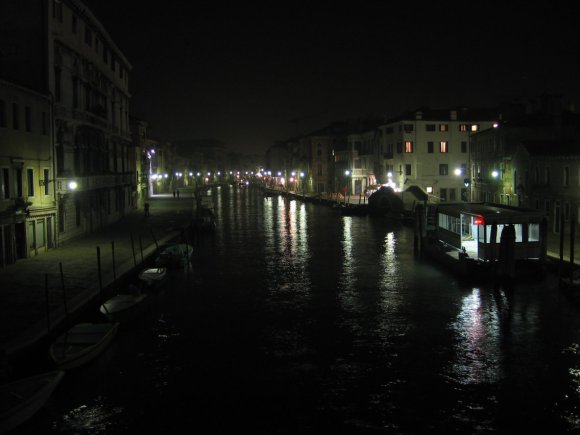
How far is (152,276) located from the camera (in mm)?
27703

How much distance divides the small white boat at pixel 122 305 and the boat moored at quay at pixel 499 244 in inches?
624

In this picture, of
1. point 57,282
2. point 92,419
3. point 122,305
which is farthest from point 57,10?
point 92,419

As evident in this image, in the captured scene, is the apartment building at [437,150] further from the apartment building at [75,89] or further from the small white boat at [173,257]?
the small white boat at [173,257]

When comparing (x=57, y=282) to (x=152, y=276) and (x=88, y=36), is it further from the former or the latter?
(x=88, y=36)

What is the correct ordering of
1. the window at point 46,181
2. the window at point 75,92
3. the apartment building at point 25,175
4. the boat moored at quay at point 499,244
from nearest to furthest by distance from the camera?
the apartment building at point 25,175, the boat moored at quay at point 499,244, the window at point 46,181, the window at point 75,92

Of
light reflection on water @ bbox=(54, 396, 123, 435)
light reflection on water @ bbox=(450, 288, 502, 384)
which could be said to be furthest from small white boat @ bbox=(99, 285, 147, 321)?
light reflection on water @ bbox=(450, 288, 502, 384)

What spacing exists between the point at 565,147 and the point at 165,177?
92.8 metres

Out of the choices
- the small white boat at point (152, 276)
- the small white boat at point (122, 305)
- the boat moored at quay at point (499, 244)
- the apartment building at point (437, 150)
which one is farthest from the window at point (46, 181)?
the apartment building at point (437, 150)

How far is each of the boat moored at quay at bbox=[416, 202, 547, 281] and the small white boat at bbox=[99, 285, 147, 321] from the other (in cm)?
1586

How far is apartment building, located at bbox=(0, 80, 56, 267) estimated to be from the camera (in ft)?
90.5

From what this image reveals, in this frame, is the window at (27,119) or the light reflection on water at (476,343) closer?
the light reflection on water at (476,343)

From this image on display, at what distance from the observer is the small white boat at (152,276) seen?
1069 inches

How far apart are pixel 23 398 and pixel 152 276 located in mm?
14322

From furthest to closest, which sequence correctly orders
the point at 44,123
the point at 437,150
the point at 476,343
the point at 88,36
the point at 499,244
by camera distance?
1. the point at 437,150
2. the point at 88,36
3. the point at 44,123
4. the point at 499,244
5. the point at 476,343
